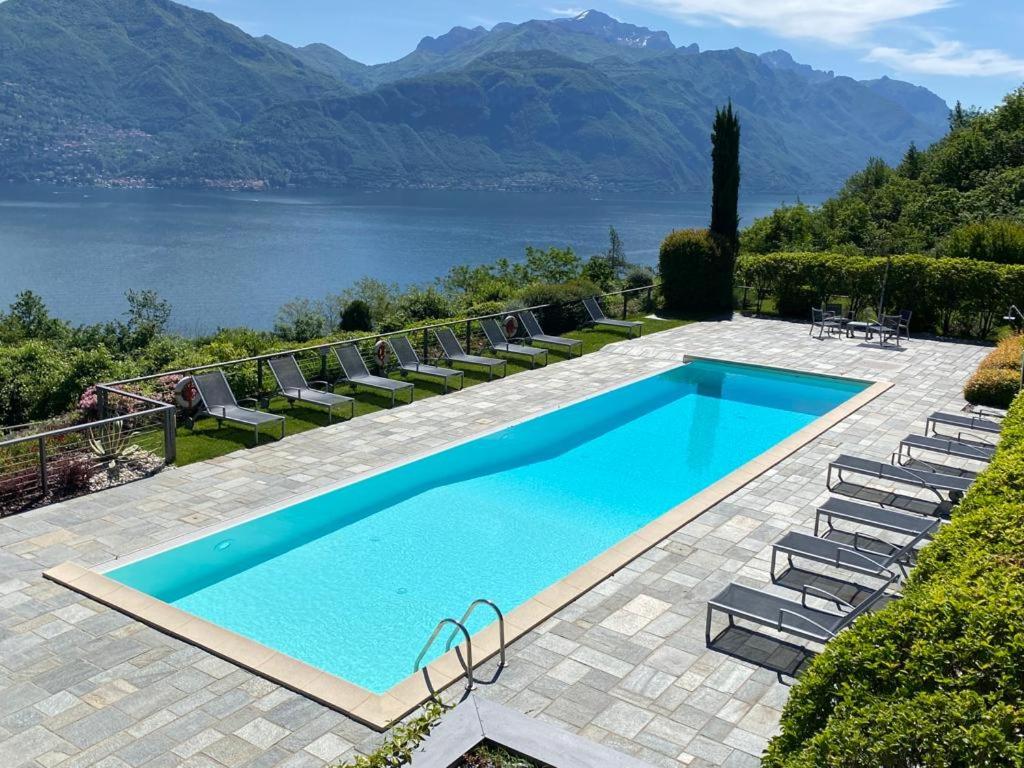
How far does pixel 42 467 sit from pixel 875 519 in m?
8.77

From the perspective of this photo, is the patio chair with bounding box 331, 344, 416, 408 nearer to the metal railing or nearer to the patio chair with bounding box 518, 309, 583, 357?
the metal railing

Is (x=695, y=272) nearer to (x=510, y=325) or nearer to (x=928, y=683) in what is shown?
(x=510, y=325)

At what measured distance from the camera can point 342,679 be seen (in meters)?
6.23

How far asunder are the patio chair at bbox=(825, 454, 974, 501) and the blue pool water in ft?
6.64

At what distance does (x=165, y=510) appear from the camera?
934cm

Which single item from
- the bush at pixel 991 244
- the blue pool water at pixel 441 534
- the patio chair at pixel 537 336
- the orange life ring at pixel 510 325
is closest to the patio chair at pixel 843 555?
the blue pool water at pixel 441 534

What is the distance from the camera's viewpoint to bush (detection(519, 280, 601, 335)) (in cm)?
2019

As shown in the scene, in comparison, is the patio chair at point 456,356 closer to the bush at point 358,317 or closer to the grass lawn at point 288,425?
the grass lawn at point 288,425

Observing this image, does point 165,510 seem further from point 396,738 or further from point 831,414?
point 831,414

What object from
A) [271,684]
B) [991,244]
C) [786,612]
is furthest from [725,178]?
[271,684]

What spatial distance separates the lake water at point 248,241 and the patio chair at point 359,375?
92.6 feet

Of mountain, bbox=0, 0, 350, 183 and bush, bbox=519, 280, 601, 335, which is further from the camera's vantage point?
mountain, bbox=0, 0, 350, 183

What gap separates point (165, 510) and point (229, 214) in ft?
341

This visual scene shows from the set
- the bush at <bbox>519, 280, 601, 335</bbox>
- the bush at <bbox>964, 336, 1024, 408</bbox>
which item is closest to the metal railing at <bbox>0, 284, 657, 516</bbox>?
the bush at <bbox>519, 280, 601, 335</bbox>
